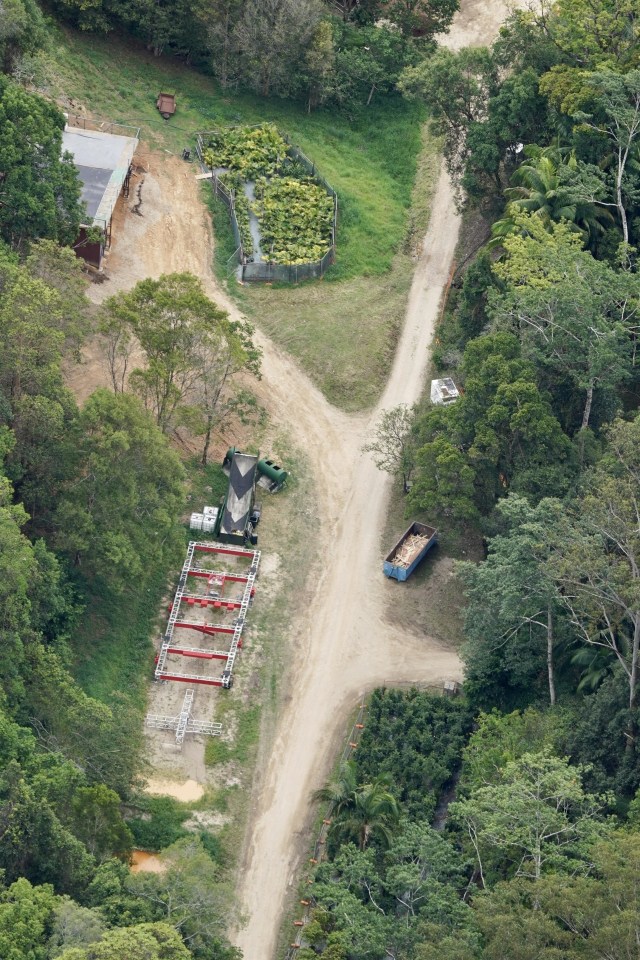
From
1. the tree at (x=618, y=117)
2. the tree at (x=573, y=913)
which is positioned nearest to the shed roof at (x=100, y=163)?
the tree at (x=618, y=117)

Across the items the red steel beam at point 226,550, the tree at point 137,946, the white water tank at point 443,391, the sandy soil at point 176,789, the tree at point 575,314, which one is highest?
the tree at point 575,314

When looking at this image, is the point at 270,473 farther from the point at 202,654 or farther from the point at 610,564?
the point at 610,564

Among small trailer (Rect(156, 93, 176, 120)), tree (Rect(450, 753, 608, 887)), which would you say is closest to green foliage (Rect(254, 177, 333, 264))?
small trailer (Rect(156, 93, 176, 120))

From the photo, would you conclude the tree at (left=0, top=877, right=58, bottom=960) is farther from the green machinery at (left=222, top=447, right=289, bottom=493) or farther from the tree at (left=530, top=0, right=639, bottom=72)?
the tree at (left=530, top=0, right=639, bottom=72)

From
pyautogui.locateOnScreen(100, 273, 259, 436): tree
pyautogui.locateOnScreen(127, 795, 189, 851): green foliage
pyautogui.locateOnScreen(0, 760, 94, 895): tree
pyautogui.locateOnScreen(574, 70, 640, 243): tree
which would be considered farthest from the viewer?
pyautogui.locateOnScreen(574, 70, 640, 243): tree

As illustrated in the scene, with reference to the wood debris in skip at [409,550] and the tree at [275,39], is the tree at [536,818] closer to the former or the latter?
the wood debris in skip at [409,550]
